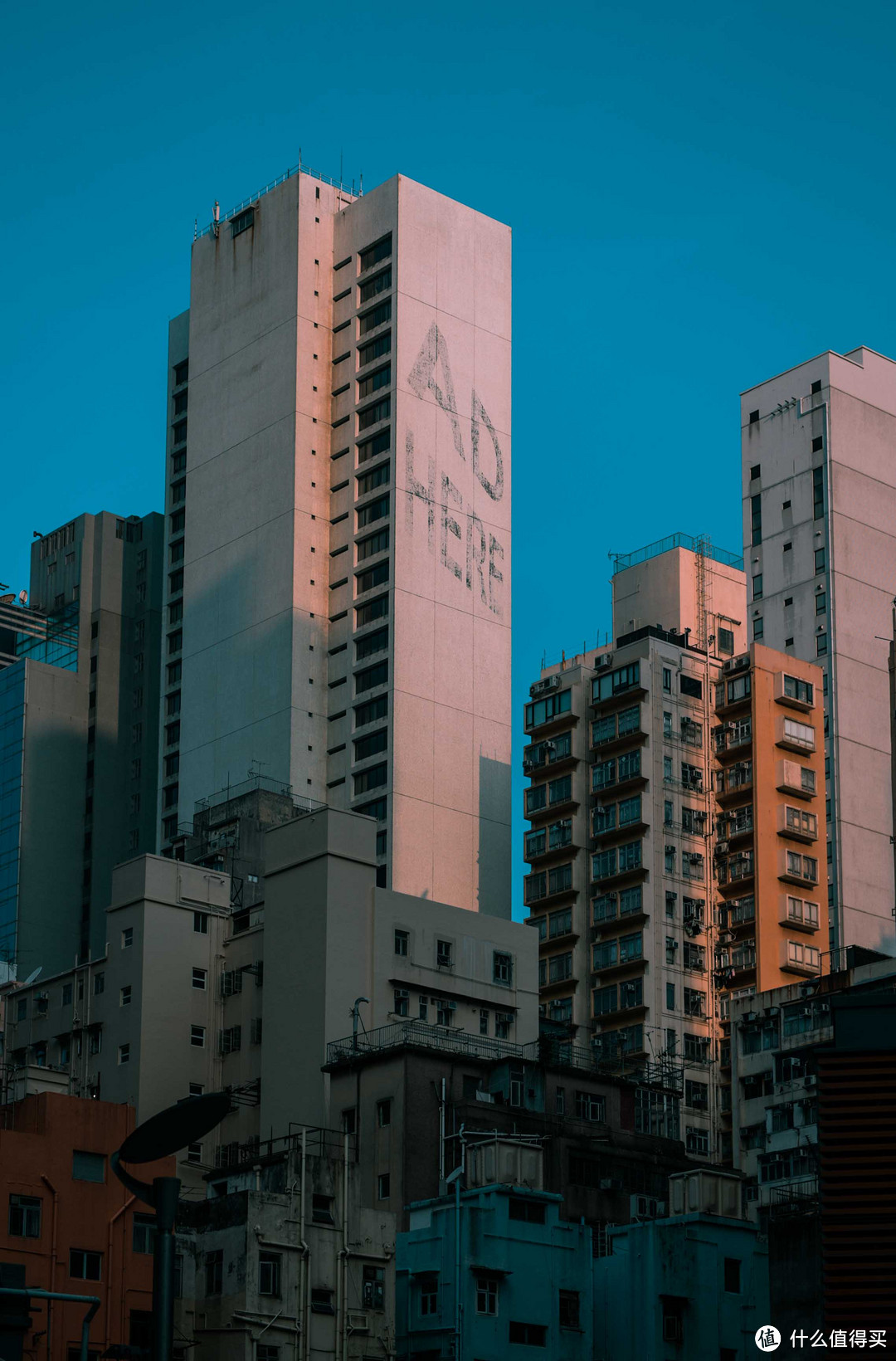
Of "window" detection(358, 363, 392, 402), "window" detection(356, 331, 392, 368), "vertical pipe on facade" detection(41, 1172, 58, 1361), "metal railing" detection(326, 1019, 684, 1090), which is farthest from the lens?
"window" detection(356, 331, 392, 368)

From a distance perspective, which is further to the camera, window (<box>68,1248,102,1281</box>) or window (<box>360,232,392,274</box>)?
window (<box>360,232,392,274</box>)

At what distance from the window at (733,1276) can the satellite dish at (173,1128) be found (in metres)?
63.7

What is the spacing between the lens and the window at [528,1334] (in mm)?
81625

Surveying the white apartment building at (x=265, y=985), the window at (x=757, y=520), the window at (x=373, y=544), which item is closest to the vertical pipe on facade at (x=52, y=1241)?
the white apartment building at (x=265, y=985)

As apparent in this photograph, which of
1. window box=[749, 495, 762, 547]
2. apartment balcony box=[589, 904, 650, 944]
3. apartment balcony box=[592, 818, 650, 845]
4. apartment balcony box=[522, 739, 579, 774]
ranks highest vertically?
window box=[749, 495, 762, 547]

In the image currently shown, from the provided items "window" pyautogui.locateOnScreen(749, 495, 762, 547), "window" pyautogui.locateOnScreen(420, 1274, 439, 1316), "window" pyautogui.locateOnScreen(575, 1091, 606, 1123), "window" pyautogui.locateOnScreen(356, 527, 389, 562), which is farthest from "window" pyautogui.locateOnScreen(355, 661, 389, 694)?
"window" pyautogui.locateOnScreen(420, 1274, 439, 1316)

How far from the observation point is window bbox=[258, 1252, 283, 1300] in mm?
77688

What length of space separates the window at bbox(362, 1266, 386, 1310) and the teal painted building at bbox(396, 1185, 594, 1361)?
143 cm

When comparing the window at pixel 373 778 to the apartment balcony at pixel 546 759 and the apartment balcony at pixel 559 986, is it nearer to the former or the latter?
the apartment balcony at pixel 546 759

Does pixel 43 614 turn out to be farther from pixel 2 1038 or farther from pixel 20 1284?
pixel 20 1284

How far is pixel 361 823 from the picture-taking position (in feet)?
361

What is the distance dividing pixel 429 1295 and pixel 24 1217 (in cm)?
1666

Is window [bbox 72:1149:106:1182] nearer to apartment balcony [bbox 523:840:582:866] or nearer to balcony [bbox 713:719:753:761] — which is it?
apartment balcony [bbox 523:840:582:866]

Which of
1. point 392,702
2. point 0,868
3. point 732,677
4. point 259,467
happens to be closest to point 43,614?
point 0,868
